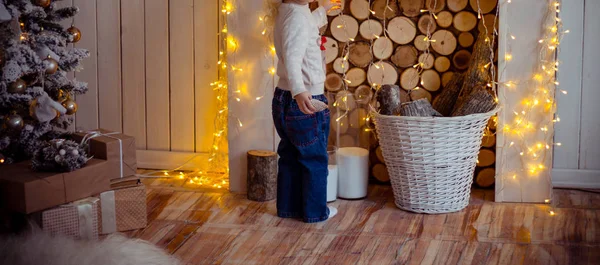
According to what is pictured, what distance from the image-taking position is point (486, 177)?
11.2 ft

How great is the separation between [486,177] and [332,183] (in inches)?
27.9

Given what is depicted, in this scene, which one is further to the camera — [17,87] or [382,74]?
[382,74]

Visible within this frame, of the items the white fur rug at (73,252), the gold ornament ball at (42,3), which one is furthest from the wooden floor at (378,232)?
the gold ornament ball at (42,3)

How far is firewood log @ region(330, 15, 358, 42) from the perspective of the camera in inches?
132

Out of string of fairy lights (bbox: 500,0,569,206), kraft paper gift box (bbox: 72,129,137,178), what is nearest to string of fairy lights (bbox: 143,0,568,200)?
string of fairy lights (bbox: 500,0,569,206)

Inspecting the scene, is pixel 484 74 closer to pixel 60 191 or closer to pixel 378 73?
pixel 378 73

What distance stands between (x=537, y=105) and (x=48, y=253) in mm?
1970

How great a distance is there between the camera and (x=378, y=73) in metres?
3.38

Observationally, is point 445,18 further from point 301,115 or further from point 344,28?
point 301,115

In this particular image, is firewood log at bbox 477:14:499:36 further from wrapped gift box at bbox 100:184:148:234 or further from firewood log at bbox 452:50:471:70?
wrapped gift box at bbox 100:184:148:234

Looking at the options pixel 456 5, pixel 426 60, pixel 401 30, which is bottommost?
pixel 426 60

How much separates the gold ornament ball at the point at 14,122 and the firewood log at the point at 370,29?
1.45 m

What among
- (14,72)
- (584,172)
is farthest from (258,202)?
(584,172)

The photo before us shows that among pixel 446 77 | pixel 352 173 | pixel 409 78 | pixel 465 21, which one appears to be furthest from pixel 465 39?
pixel 352 173
